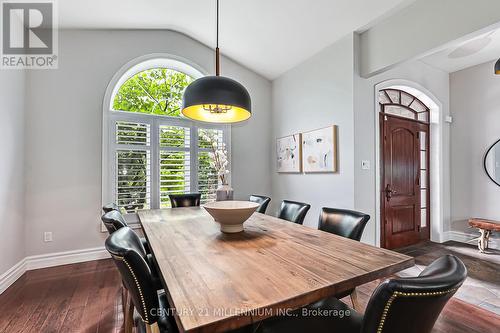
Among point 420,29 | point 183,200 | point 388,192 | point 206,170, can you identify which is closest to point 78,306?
point 183,200

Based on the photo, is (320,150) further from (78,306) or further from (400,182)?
(78,306)

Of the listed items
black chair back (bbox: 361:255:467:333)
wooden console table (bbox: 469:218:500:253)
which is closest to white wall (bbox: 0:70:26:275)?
black chair back (bbox: 361:255:467:333)

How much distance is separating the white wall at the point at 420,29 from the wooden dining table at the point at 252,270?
2318mm

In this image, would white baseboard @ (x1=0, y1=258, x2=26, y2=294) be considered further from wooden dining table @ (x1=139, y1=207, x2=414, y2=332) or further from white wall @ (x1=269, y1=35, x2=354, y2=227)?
white wall @ (x1=269, y1=35, x2=354, y2=227)

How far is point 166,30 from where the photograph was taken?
3.84 meters

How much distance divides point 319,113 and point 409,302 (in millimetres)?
3134

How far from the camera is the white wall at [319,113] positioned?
311cm

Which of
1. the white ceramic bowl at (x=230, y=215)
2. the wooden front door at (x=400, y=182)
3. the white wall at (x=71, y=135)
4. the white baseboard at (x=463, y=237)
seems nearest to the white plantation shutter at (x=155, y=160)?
the white wall at (x=71, y=135)

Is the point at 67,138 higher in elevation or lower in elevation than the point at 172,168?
higher

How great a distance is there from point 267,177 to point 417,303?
3973 millimetres

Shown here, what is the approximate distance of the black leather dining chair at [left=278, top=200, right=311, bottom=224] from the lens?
7.58 feet

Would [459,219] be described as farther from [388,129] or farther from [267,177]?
[267,177]

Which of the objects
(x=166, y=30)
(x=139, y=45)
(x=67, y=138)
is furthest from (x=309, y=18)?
(x=67, y=138)

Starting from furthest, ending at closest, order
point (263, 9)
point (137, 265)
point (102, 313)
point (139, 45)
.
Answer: point (139, 45), point (263, 9), point (102, 313), point (137, 265)
